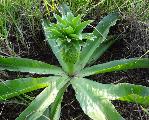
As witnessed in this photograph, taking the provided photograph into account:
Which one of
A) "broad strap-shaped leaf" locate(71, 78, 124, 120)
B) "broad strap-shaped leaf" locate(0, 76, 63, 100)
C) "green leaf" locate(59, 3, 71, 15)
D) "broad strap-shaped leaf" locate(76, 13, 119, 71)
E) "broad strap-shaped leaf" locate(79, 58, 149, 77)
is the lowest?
"broad strap-shaped leaf" locate(71, 78, 124, 120)

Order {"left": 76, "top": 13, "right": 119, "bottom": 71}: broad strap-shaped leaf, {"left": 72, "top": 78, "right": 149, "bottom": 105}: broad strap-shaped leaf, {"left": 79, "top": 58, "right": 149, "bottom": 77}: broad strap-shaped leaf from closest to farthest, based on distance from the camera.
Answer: {"left": 72, "top": 78, "right": 149, "bottom": 105}: broad strap-shaped leaf < {"left": 79, "top": 58, "right": 149, "bottom": 77}: broad strap-shaped leaf < {"left": 76, "top": 13, "right": 119, "bottom": 71}: broad strap-shaped leaf

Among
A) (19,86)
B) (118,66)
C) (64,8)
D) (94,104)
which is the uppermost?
(64,8)

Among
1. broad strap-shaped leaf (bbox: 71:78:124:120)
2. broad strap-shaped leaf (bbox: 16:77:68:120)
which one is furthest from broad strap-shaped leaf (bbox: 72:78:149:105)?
broad strap-shaped leaf (bbox: 16:77:68:120)

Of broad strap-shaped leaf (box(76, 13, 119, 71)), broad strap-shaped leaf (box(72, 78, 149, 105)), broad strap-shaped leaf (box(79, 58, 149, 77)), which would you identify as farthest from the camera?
broad strap-shaped leaf (box(76, 13, 119, 71))

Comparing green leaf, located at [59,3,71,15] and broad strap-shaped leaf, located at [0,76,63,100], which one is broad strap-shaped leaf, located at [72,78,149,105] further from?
green leaf, located at [59,3,71,15]

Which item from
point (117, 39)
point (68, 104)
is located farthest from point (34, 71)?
point (117, 39)

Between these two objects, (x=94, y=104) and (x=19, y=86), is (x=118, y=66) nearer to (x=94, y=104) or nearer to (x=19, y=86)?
(x=94, y=104)

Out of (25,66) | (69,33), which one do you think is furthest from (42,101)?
(69,33)

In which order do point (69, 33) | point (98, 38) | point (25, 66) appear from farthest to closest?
point (98, 38), point (25, 66), point (69, 33)
